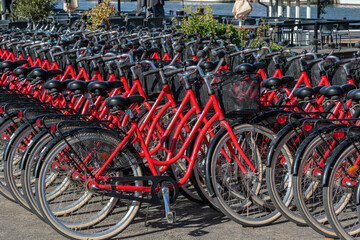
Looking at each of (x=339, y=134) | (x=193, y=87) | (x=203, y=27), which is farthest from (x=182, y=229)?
(x=203, y=27)

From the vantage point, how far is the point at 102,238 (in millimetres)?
4719

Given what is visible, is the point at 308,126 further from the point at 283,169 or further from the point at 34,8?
the point at 34,8

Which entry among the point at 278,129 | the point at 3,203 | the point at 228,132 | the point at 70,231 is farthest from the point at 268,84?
the point at 3,203

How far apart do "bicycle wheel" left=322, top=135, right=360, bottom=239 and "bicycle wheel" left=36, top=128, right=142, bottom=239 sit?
4.27 feet

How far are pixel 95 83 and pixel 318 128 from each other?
63.4 inches

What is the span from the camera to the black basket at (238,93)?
4816mm

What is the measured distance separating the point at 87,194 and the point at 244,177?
3.85 feet

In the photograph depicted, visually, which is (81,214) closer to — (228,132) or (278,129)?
(228,132)

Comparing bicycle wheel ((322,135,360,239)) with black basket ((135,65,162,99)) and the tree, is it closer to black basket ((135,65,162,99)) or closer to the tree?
black basket ((135,65,162,99))

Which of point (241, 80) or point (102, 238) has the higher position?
point (241, 80)

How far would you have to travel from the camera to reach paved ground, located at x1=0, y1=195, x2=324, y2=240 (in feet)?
16.0

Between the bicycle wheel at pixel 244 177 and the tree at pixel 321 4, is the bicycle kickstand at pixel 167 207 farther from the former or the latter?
the tree at pixel 321 4

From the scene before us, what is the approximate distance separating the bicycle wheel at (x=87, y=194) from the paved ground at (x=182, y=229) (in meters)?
0.17

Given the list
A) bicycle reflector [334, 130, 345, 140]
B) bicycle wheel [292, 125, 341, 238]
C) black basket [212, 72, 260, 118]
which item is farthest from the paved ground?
black basket [212, 72, 260, 118]
